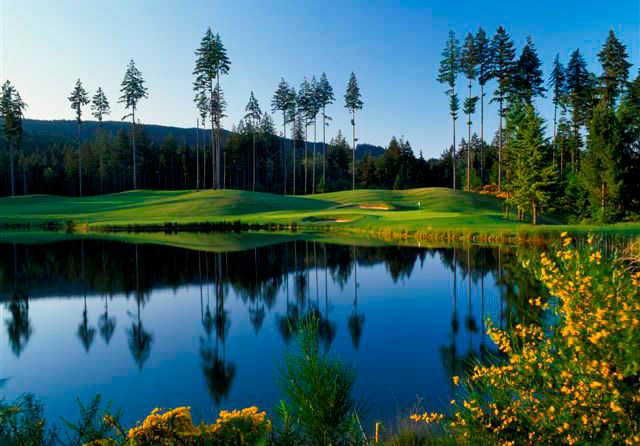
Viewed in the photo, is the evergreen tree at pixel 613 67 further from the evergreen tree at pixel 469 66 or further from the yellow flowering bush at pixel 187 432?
the yellow flowering bush at pixel 187 432

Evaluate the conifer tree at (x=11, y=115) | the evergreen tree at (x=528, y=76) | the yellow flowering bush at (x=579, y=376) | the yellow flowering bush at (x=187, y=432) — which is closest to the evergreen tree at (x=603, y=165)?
the evergreen tree at (x=528, y=76)

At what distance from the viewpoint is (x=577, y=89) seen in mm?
67750

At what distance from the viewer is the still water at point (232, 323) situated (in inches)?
375

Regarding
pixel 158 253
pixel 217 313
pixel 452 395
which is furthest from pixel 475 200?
pixel 452 395

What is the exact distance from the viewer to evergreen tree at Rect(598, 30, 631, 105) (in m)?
61.0

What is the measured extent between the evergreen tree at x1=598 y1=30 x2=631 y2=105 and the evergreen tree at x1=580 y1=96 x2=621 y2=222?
2004cm

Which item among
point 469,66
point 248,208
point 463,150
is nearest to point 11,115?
point 248,208

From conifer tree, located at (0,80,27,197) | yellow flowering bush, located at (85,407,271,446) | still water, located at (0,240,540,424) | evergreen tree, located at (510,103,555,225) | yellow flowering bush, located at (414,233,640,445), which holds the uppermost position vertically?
conifer tree, located at (0,80,27,197)

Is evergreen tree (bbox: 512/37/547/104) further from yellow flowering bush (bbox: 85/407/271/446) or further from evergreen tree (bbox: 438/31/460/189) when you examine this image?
yellow flowering bush (bbox: 85/407/271/446)

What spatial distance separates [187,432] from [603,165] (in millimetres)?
48043

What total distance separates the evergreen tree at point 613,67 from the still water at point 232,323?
47.6 meters

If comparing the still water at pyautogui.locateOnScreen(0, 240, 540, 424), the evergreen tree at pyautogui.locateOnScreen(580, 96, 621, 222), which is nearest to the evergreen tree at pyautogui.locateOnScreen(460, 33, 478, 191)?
the evergreen tree at pyautogui.locateOnScreen(580, 96, 621, 222)

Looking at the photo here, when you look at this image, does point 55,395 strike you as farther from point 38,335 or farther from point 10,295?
point 10,295

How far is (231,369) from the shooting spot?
10641mm
